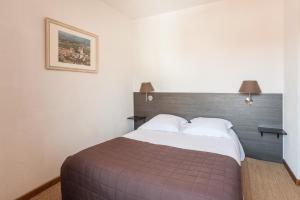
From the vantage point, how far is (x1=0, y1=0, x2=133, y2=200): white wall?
183cm

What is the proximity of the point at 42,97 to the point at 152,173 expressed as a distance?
160cm

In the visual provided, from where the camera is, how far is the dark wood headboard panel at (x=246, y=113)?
269 centimetres

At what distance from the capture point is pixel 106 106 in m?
3.12

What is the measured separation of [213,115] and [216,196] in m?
2.05

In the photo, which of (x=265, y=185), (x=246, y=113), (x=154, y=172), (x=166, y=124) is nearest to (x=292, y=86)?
(x=246, y=113)

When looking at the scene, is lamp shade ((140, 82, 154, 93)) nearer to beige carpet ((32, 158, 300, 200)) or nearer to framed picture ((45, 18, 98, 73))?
framed picture ((45, 18, 98, 73))

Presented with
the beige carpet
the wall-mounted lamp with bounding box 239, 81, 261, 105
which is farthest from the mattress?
the wall-mounted lamp with bounding box 239, 81, 261, 105

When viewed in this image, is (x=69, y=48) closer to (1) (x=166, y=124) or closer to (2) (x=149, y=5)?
(2) (x=149, y=5)

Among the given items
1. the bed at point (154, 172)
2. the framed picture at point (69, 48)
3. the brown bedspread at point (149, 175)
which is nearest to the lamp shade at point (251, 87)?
the bed at point (154, 172)

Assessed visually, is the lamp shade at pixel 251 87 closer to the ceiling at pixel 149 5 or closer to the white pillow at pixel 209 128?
the white pillow at pixel 209 128

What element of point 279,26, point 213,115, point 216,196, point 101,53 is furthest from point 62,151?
point 279,26

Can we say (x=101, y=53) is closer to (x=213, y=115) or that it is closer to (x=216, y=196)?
(x=213, y=115)

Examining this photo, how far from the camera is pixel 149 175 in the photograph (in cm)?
138

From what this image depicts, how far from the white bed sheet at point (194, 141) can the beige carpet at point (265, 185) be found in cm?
32
